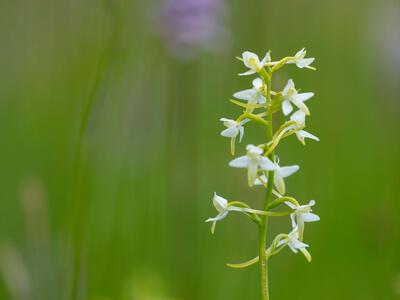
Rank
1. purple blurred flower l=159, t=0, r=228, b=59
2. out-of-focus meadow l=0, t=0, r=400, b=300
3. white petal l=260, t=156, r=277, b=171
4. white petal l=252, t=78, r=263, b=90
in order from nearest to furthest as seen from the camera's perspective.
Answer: white petal l=260, t=156, r=277, b=171 → white petal l=252, t=78, r=263, b=90 → out-of-focus meadow l=0, t=0, r=400, b=300 → purple blurred flower l=159, t=0, r=228, b=59

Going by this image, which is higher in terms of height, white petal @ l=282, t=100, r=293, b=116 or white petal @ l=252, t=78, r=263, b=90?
white petal @ l=252, t=78, r=263, b=90

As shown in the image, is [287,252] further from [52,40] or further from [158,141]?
[52,40]

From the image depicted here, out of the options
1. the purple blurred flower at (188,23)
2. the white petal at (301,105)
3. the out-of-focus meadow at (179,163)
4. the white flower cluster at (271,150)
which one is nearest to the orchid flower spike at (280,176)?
the white flower cluster at (271,150)

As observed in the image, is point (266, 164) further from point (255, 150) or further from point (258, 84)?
point (258, 84)

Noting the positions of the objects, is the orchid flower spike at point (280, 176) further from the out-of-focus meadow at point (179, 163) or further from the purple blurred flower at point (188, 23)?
the purple blurred flower at point (188, 23)

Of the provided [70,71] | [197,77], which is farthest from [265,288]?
[70,71]

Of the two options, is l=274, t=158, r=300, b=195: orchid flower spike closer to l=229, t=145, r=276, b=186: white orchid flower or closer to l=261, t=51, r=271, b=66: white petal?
l=229, t=145, r=276, b=186: white orchid flower

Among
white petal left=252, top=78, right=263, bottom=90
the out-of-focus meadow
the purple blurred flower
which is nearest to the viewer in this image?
white petal left=252, top=78, right=263, bottom=90

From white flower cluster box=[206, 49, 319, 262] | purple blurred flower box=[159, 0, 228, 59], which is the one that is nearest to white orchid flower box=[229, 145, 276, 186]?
white flower cluster box=[206, 49, 319, 262]
